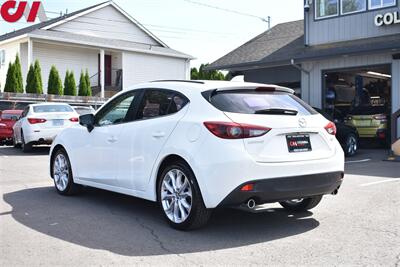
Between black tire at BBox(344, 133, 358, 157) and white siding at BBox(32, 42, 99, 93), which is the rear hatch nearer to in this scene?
black tire at BBox(344, 133, 358, 157)

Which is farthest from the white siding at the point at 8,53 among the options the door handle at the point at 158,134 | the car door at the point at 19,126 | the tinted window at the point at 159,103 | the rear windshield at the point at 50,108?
the door handle at the point at 158,134

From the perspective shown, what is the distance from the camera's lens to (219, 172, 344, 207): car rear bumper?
501 cm

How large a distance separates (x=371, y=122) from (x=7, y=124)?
12.8 m

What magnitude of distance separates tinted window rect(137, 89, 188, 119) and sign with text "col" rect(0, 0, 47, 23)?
23.8 metres

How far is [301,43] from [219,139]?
52.5ft

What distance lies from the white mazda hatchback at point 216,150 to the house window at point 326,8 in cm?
1302

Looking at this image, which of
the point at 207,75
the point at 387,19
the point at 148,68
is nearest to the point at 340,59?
the point at 387,19

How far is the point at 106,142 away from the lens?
667cm

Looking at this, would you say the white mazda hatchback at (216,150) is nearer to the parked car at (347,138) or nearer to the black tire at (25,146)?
the parked car at (347,138)

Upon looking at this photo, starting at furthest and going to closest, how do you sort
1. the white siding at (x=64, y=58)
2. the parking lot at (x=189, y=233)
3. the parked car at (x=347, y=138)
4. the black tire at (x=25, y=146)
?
1. the white siding at (x=64, y=58)
2. the black tire at (x=25, y=146)
3. the parked car at (x=347, y=138)
4. the parking lot at (x=189, y=233)

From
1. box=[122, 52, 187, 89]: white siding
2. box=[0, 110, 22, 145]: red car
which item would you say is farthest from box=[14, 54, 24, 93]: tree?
box=[0, 110, 22, 145]: red car

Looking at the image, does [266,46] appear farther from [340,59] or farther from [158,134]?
[158,134]

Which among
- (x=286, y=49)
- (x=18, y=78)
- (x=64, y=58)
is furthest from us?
(x=64, y=58)

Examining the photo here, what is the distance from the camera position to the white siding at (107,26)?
106 feet
